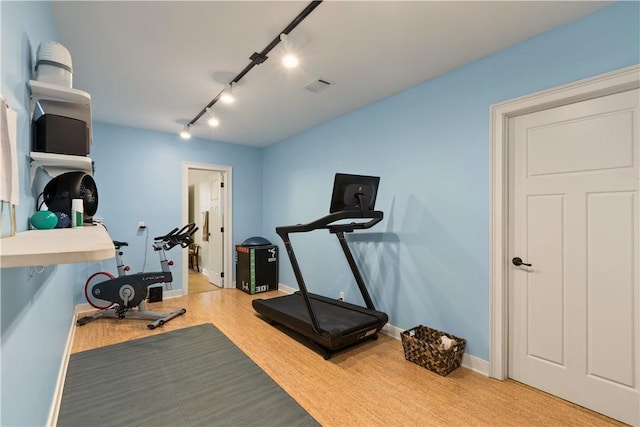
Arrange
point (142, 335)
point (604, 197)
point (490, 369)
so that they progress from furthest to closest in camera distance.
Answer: point (142, 335), point (490, 369), point (604, 197)

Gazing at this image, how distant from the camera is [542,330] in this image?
7.36ft

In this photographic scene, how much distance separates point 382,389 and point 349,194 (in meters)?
1.66

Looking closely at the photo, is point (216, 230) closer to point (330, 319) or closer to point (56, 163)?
point (330, 319)

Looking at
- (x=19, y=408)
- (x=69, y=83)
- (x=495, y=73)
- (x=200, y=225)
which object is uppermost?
(x=495, y=73)

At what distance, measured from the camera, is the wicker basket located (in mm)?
2400

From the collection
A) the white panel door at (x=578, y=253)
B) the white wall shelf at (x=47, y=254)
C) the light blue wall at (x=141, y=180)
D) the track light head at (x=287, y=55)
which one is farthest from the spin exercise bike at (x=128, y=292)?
the white panel door at (x=578, y=253)

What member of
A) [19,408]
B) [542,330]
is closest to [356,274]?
→ [542,330]

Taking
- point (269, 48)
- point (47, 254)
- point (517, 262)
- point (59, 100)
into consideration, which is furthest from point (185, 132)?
point (517, 262)

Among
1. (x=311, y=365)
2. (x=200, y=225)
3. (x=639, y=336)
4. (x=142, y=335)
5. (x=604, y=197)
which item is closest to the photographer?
(x=639, y=336)

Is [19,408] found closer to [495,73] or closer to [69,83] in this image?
[69,83]

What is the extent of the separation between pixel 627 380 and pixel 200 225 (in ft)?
22.7

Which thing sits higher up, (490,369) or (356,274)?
(356,274)

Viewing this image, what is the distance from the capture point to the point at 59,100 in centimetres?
150

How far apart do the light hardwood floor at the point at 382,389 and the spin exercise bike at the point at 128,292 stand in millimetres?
282
